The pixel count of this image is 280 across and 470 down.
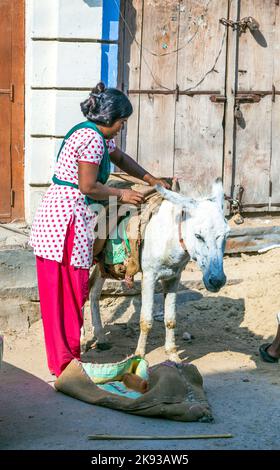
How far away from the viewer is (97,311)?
7.37m

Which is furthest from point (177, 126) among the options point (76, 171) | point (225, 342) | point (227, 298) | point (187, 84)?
point (76, 171)

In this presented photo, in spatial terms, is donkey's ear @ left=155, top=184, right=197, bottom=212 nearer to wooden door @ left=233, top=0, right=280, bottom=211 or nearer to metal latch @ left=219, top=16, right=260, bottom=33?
wooden door @ left=233, top=0, right=280, bottom=211

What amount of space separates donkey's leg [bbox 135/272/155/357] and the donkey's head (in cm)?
44

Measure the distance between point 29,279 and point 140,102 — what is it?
2257mm

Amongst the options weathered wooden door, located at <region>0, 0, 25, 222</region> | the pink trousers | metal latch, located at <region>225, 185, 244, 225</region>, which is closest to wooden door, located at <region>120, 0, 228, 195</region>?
metal latch, located at <region>225, 185, 244, 225</region>

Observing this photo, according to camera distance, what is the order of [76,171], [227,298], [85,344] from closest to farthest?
[76,171] < [85,344] < [227,298]

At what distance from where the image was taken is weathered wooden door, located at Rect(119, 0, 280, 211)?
8977 millimetres

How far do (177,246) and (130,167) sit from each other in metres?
0.71

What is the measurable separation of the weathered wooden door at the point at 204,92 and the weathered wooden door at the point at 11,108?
0.99 meters

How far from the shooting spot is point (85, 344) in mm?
7391

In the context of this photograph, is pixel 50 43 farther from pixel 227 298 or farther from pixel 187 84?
pixel 227 298

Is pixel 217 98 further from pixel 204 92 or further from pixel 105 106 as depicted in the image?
pixel 105 106

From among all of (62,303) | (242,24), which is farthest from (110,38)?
(62,303)

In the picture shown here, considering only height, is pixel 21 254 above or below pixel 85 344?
above
